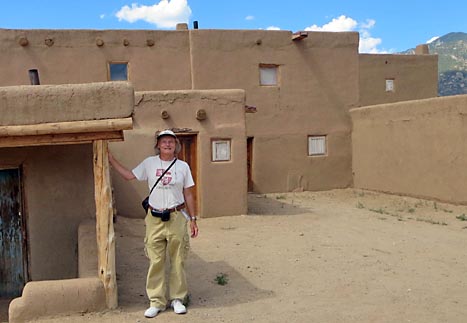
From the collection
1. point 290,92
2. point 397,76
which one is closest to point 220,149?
point 290,92

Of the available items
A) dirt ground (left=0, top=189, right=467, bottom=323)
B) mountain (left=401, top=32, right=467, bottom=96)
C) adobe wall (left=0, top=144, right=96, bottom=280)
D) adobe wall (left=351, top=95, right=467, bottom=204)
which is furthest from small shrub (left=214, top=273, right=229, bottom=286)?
mountain (left=401, top=32, right=467, bottom=96)

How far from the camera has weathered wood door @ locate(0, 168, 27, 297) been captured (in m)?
7.02

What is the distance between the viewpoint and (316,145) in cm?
1684

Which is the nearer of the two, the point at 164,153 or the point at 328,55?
the point at 164,153

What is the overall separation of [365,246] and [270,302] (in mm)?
3377

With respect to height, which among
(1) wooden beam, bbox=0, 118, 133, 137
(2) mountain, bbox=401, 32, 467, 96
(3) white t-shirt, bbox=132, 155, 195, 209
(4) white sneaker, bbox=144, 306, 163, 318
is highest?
(2) mountain, bbox=401, 32, 467, 96

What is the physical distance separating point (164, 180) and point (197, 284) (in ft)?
6.45

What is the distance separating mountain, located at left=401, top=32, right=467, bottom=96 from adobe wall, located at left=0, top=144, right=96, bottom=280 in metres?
26.6

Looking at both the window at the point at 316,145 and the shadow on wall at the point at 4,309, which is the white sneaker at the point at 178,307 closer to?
the shadow on wall at the point at 4,309

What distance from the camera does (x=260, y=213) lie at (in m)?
12.6

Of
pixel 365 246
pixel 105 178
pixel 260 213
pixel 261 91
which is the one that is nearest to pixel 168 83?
pixel 261 91

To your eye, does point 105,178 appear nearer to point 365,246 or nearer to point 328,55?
point 365,246

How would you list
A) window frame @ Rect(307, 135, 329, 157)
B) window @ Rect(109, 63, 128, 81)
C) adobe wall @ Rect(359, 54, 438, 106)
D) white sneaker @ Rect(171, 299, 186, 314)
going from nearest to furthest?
white sneaker @ Rect(171, 299, 186, 314) → window @ Rect(109, 63, 128, 81) → window frame @ Rect(307, 135, 329, 157) → adobe wall @ Rect(359, 54, 438, 106)

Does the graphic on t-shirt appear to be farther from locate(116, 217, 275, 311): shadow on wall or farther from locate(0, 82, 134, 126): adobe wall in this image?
locate(116, 217, 275, 311): shadow on wall
